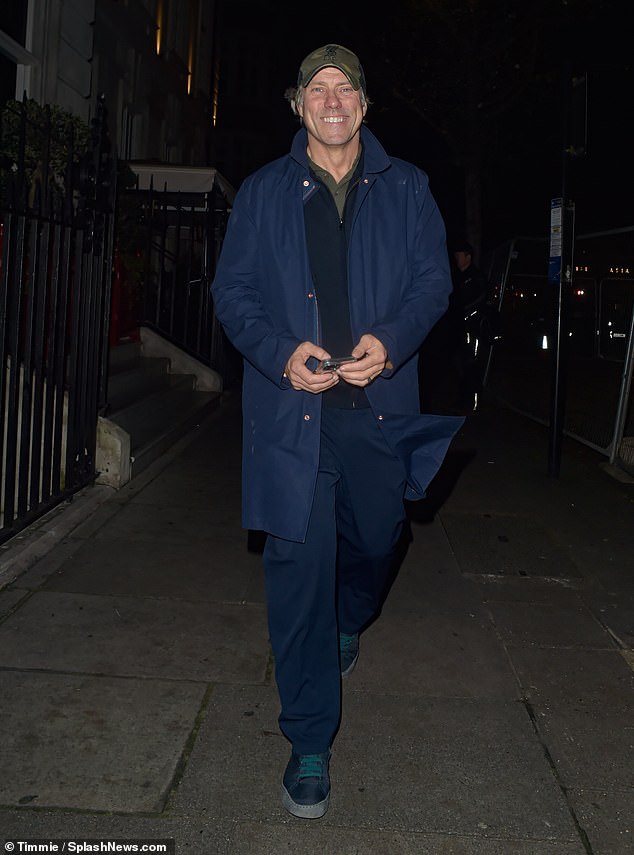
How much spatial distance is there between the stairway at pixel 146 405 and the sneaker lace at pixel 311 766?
4179 mm

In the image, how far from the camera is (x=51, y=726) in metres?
3.34

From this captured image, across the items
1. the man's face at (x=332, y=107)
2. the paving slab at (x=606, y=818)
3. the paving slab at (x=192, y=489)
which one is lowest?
the paving slab at (x=606, y=818)

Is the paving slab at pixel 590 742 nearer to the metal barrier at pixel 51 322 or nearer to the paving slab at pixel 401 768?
the paving slab at pixel 401 768

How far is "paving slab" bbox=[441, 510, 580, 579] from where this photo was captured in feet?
18.0

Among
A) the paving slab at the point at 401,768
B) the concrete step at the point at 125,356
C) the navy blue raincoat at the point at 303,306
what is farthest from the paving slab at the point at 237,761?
the concrete step at the point at 125,356

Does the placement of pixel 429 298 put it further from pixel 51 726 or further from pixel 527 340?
pixel 527 340

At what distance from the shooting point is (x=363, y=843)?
272 centimetres

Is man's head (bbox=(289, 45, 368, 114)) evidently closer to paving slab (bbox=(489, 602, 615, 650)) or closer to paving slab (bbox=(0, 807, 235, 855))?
paving slab (bbox=(0, 807, 235, 855))

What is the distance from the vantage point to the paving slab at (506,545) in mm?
5484

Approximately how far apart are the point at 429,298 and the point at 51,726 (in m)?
1.89

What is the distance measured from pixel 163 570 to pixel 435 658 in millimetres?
1690

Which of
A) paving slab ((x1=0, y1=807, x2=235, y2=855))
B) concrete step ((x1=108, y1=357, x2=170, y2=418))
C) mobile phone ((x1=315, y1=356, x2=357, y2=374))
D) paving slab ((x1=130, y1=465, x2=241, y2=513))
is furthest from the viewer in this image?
concrete step ((x1=108, y1=357, x2=170, y2=418))

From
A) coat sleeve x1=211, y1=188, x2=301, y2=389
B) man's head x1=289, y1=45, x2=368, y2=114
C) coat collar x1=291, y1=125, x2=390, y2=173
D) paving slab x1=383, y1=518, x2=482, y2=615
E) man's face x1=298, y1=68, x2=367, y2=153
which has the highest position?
man's head x1=289, y1=45, x2=368, y2=114

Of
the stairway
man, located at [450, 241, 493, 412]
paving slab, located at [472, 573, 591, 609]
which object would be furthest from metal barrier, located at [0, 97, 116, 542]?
man, located at [450, 241, 493, 412]
